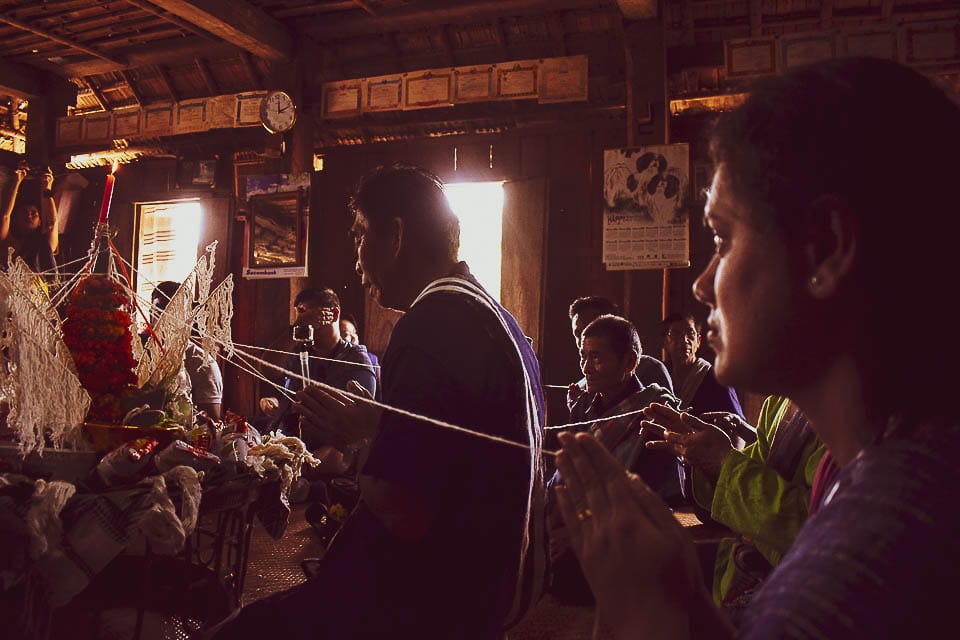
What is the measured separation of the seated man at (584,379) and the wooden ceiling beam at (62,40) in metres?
5.81

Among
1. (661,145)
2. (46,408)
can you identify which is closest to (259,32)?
(661,145)

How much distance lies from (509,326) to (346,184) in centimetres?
692

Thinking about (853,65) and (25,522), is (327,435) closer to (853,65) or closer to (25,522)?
(25,522)

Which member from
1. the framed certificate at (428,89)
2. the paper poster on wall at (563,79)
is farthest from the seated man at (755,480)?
the framed certificate at (428,89)

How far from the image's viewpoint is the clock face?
7469 millimetres

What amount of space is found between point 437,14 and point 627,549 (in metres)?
6.56

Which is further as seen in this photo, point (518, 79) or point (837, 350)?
point (518, 79)

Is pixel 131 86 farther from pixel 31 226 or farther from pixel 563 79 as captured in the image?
pixel 563 79

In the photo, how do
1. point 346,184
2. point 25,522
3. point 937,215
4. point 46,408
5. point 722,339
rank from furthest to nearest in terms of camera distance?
point 346,184
point 46,408
point 25,522
point 722,339
point 937,215

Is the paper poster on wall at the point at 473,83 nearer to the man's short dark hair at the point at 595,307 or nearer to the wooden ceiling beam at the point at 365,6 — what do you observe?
the wooden ceiling beam at the point at 365,6

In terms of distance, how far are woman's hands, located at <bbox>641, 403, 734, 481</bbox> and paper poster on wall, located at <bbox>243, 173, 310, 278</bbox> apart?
5.98 m

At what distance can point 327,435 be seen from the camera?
7.02 feet

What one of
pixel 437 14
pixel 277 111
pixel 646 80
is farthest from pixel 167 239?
pixel 646 80

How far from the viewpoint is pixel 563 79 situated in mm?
6781
